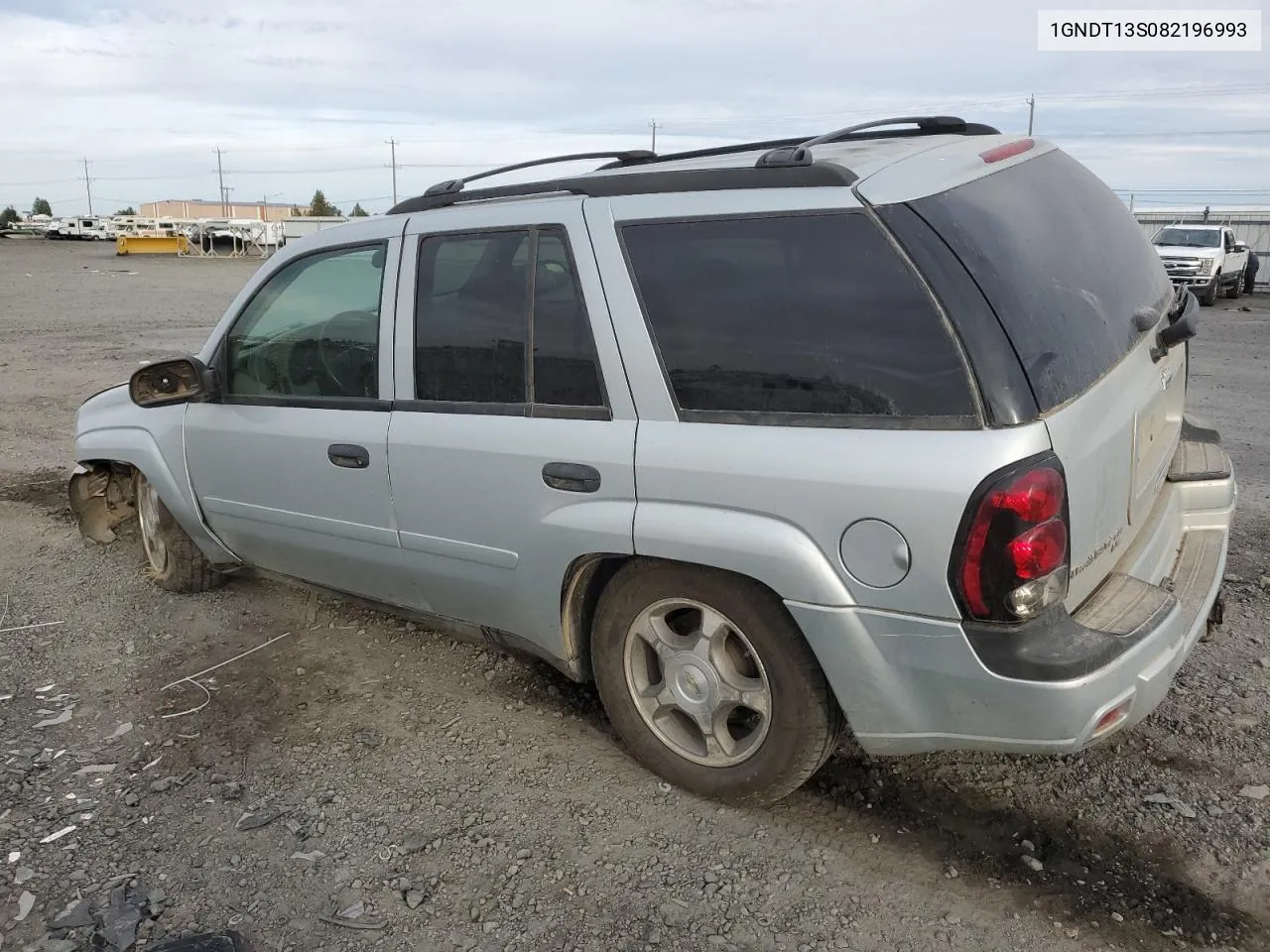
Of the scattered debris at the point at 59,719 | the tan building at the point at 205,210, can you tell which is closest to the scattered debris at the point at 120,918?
the scattered debris at the point at 59,719

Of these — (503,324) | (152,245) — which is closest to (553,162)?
(503,324)

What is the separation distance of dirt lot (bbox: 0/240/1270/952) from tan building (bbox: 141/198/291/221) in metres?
98.9

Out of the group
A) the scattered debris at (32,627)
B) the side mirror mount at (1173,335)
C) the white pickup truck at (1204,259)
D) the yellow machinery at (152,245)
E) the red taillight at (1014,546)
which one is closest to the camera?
the red taillight at (1014,546)

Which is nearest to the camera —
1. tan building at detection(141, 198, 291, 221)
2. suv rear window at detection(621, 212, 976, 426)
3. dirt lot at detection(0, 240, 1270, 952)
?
suv rear window at detection(621, 212, 976, 426)

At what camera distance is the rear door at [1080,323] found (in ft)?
8.14

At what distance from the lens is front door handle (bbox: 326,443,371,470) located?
354 cm

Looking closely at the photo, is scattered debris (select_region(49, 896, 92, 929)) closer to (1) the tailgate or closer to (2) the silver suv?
(2) the silver suv

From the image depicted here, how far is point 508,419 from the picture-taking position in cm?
317

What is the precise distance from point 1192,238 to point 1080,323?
76.6 feet

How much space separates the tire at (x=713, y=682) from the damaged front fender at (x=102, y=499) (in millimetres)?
3461

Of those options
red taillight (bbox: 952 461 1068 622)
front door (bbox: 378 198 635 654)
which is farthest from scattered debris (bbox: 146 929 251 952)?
red taillight (bbox: 952 461 1068 622)

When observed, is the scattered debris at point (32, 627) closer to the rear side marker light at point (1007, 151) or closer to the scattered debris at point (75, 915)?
the scattered debris at point (75, 915)

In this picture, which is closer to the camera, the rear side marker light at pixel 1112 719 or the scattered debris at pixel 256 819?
the rear side marker light at pixel 1112 719

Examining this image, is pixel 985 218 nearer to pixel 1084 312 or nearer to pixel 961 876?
pixel 1084 312
